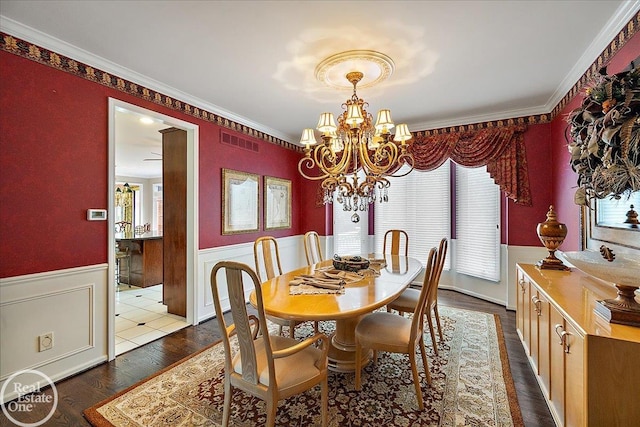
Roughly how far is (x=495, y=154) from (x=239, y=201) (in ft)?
11.5

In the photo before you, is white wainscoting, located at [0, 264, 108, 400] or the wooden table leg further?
the wooden table leg

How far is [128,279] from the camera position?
5.23 meters

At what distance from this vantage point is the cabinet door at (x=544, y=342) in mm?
1792

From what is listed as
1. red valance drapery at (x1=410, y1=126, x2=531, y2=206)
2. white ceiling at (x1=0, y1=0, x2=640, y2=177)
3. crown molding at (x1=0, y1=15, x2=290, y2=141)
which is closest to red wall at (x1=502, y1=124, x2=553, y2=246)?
red valance drapery at (x1=410, y1=126, x2=531, y2=206)

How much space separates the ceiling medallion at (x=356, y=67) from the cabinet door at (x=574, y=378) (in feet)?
7.21

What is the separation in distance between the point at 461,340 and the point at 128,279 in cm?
543

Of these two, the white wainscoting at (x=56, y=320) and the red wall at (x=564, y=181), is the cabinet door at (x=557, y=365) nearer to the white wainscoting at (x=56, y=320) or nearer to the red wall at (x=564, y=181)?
the red wall at (x=564, y=181)

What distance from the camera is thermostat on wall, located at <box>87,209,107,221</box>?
246 cm

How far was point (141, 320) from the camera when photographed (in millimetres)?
3541

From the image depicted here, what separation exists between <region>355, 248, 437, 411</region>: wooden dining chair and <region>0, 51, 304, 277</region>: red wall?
2363 mm

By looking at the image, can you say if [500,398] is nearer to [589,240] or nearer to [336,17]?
[589,240]

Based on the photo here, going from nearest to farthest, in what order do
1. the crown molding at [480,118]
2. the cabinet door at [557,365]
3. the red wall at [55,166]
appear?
the cabinet door at [557,365]
the red wall at [55,166]
the crown molding at [480,118]

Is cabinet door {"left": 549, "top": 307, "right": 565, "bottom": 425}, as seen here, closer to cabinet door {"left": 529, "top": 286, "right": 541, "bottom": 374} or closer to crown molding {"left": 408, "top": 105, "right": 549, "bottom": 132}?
cabinet door {"left": 529, "top": 286, "right": 541, "bottom": 374}

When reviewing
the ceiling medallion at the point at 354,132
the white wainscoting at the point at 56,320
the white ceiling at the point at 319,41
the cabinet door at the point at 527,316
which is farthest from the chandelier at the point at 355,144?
the white wainscoting at the point at 56,320
